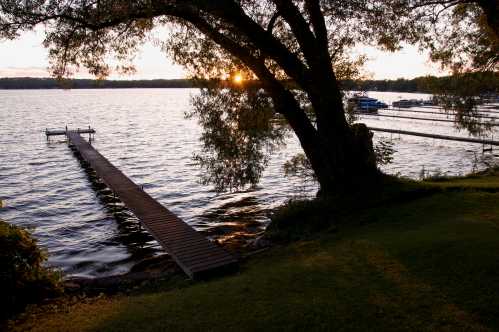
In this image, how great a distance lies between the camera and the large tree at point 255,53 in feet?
47.3

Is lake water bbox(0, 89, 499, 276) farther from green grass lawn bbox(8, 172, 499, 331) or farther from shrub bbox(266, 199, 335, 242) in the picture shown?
green grass lawn bbox(8, 172, 499, 331)

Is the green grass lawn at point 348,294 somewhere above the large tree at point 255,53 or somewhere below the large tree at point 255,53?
below

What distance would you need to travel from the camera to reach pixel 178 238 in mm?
16250

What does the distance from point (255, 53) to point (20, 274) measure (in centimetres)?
1108

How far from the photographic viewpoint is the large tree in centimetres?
1441

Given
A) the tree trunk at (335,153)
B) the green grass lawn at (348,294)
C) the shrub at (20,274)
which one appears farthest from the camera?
the tree trunk at (335,153)

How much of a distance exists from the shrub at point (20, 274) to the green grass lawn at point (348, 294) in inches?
26.8

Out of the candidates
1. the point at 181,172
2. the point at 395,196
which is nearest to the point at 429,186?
the point at 395,196

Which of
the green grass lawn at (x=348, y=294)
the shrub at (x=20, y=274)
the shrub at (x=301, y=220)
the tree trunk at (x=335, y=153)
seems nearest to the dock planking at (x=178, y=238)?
the green grass lawn at (x=348, y=294)

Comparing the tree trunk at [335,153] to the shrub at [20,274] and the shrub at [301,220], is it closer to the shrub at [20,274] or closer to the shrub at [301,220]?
the shrub at [301,220]

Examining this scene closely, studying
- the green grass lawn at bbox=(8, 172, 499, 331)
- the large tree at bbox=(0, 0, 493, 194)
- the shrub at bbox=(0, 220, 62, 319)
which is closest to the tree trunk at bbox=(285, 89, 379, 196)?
the large tree at bbox=(0, 0, 493, 194)

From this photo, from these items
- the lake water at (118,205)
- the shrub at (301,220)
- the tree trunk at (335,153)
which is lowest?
the lake water at (118,205)

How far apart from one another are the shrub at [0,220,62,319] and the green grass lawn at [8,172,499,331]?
68cm

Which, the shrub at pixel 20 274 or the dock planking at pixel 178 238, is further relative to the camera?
the dock planking at pixel 178 238
